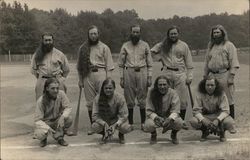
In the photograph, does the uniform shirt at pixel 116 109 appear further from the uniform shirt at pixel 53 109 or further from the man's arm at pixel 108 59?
the man's arm at pixel 108 59

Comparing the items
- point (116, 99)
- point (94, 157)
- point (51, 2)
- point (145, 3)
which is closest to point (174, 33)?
point (145, 3)

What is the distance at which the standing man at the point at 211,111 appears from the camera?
6.59m

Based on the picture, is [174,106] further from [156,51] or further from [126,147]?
[156,51]

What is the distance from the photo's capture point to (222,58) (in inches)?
295

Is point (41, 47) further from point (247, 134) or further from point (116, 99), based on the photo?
point (247, 134)

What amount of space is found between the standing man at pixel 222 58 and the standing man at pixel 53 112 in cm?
254

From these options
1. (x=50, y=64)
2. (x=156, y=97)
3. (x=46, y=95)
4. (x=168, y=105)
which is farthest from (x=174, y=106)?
(x=50, y=64)

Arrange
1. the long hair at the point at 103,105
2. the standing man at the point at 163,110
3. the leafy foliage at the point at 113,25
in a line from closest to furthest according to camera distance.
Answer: the standing man at the point at 163,110
the long hair at the point at 103,105
the leafy foliage at the point at 113,25

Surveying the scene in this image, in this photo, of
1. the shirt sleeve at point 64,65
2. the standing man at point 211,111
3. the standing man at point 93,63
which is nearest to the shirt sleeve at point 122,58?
the standing man at point 93,63

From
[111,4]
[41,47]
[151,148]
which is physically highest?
[111,4]

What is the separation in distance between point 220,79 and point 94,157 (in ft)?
9.20

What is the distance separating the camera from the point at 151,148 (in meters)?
6.32

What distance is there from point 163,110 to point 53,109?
1.61 metres

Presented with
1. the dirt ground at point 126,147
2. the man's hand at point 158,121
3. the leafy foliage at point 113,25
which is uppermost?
the leafy foliage at point 113,25
